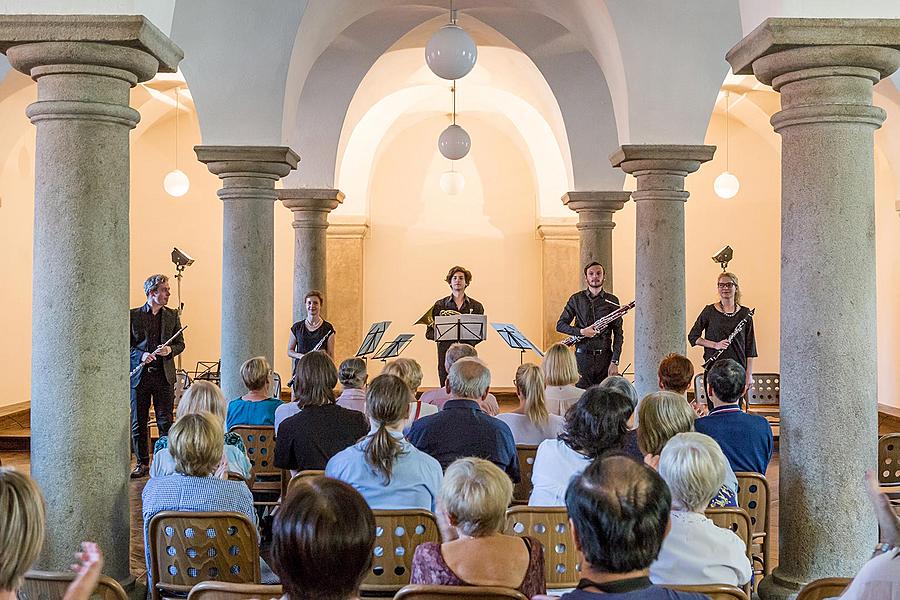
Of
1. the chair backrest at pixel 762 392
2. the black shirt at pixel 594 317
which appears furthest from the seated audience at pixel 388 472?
the chair backrest at pixel 762 392

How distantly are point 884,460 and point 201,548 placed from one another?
3252 millimetres

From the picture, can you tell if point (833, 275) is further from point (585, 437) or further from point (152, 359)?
point (152, 359)

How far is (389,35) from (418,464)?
6802 millimetres

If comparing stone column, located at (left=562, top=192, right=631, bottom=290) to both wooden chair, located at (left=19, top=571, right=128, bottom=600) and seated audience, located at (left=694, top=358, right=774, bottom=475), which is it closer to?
seated audience, located at (left=694, top=358, right=774, bottom=475)

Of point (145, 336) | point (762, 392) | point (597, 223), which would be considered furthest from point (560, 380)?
point (597, 223)

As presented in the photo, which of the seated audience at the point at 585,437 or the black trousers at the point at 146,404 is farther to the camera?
the black trousers at the point at 146,404

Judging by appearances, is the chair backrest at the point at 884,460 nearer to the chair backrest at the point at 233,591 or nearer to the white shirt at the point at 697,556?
the white shirt at the point at 697,556

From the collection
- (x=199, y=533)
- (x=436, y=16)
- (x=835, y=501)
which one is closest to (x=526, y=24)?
(x=436, y=16)

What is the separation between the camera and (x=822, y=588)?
7.84ft

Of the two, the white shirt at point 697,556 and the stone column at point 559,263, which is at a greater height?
the stone column at point 559,263

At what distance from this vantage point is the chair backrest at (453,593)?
91.9 inches

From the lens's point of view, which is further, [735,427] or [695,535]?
[735,427]

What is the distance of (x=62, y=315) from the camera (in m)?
3.85

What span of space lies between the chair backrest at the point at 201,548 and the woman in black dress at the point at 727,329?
477 centimetres
